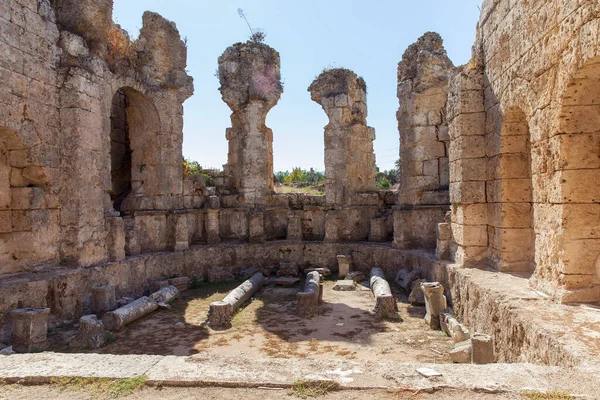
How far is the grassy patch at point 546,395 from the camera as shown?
269cm

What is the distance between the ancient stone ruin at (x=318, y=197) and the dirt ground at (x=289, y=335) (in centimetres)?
17

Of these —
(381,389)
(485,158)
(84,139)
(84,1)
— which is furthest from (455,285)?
(84,1)

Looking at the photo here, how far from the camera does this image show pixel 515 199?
21.5ft

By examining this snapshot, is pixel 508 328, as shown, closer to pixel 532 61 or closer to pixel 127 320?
pixel 532 61

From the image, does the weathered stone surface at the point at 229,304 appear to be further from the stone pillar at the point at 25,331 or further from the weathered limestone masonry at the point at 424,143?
the weathered limestone masonry at the point at 424,143

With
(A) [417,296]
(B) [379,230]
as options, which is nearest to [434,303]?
(A) [417,296]

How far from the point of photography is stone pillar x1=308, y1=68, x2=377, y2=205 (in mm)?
12078

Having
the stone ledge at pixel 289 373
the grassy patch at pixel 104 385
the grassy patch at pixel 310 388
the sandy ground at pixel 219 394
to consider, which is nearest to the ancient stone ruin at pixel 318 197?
the stone ledge at pixel 289 373

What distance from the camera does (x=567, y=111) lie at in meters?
4.74

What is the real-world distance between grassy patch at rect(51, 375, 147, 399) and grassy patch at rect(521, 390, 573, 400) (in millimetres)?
2644

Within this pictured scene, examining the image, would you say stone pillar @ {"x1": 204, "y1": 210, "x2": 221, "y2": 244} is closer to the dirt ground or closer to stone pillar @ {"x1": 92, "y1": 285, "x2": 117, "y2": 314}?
the dirt ground

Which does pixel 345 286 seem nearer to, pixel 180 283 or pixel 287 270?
pixel 287 270

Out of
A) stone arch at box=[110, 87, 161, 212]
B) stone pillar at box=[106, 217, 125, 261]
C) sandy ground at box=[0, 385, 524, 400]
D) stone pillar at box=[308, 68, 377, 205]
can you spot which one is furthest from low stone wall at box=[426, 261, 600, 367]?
stone arch at box=[110, 87, 161, 212]

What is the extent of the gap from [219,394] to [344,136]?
9723 millimetres
